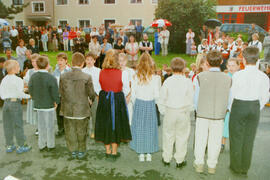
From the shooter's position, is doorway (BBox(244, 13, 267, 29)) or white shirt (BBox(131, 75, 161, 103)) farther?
→ doorway (BBox(244, 13, 267, 29))

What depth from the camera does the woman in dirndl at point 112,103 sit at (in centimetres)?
443

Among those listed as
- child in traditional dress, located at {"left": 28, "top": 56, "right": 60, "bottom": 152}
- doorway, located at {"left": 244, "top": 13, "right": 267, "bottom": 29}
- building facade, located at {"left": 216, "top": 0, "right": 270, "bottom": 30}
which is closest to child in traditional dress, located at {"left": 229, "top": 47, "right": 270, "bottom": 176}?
child in traditional dress, located at {"left": 28, "top": 56, "right": 60, "bottom": 152}

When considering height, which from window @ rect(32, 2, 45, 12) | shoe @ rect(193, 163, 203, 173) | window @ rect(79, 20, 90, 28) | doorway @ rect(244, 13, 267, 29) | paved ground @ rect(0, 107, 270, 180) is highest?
window @ rect(32, 2, 45, 12)

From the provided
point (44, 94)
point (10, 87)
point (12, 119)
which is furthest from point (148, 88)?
point (12, 119)

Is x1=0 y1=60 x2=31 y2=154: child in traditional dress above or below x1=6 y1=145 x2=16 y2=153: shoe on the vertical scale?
above

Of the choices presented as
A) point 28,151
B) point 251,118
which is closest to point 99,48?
point 28,151

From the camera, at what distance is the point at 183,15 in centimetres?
1873

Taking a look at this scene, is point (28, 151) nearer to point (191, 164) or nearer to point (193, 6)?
point (191, 164)

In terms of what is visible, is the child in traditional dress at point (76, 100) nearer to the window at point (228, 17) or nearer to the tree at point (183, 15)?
the tree at point (183, 15)

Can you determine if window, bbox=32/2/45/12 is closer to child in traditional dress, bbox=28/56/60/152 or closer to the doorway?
the doorway

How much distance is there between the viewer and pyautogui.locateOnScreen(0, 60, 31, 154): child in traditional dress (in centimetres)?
471

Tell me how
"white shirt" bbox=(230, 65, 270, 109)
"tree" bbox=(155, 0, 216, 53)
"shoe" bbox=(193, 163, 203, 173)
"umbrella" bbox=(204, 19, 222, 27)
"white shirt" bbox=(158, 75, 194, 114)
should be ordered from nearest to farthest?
"white shirt" bbox=(230, 65, 270, 109) < "white shirt" bbox=(158, 75, 194, 114) < "shoe" bbox=(193, 163, 203, 173) < "umbrella" bbox=(204, 19, 222, 27) < "tree" bbox=(155, 0, 216, 53)

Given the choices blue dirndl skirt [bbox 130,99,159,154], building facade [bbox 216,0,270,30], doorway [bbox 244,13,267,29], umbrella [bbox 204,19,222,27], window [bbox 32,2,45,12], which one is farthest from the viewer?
window [bbox 32,2,45,12]

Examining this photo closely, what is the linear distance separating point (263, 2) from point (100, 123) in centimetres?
3558
